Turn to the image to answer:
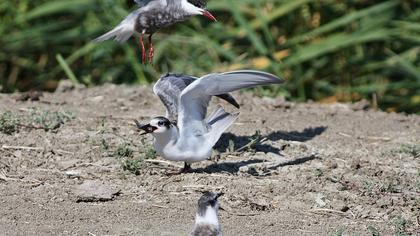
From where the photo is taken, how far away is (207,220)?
14.8ft

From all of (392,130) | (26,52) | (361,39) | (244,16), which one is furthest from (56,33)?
(392,130)

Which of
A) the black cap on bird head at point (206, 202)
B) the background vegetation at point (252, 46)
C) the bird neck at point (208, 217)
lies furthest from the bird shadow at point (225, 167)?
the background vegetation at point (252, 46)

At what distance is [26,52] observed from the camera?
895 cm

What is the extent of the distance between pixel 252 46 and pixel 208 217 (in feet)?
14.1

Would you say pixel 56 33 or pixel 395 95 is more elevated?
pixel 56 33

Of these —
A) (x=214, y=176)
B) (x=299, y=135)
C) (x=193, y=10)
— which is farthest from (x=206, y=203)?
(x=299, y=135)

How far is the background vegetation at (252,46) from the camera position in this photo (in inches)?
334

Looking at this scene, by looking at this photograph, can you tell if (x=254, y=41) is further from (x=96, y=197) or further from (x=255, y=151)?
(x=96, y=197)

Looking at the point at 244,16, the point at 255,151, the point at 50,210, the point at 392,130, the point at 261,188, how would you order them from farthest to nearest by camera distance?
the point at 244,16
the point at 392,130
the point at 255,151
the point at 261,188
the point at 50,210

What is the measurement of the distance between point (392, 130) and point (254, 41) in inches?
63.8

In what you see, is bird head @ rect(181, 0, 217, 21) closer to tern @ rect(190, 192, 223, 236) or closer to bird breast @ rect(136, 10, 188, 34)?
bird breast @ rect(136, 10, 188, 34)

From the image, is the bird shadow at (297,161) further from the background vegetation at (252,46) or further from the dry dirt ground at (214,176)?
the background vegetation at (252,46)

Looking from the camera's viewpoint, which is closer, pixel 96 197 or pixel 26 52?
pixel 96 197

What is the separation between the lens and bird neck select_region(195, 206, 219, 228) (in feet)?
14.8
